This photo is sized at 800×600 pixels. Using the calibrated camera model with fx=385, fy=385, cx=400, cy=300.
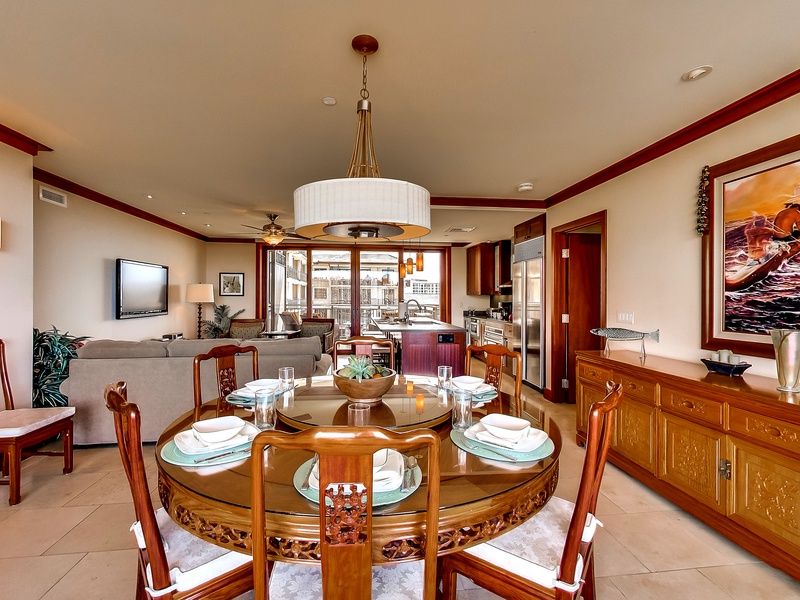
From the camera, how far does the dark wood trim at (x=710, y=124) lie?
6.88ft

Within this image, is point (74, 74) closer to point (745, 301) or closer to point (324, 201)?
point (324, 201)

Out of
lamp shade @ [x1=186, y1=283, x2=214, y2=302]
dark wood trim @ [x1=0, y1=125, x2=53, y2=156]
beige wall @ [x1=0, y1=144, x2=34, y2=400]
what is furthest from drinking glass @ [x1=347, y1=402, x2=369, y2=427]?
lamp shade @ [x1=186, y1=283, x2=214, y2=302]

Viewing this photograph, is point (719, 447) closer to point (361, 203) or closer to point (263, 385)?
point (361, 203)

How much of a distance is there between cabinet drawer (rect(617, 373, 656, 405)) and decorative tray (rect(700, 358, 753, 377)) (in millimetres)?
323

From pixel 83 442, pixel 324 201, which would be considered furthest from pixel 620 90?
pixel 83 442

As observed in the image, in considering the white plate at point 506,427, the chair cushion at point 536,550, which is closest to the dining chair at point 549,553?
the chair cushion at point 536,550

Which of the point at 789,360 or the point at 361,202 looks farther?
the point at 789,360

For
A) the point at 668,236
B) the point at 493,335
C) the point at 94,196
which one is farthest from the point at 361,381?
the point at 493,335

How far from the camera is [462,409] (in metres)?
1.54

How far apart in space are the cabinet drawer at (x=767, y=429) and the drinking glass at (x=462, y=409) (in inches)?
56.2

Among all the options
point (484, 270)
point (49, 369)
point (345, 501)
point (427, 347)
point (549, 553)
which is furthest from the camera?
point (484, 270)

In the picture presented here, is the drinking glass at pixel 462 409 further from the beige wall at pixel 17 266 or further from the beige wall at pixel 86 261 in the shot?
the beige wall at pixel 86 261

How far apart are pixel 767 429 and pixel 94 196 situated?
609cm

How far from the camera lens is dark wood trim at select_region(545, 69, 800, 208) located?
210 cm
